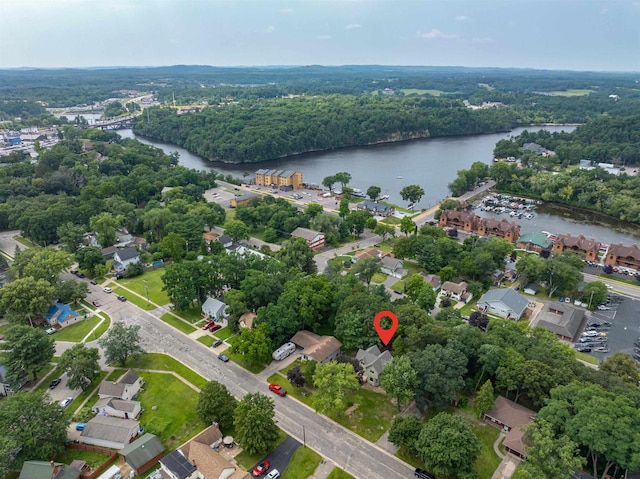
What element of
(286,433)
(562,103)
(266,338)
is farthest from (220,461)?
(562,103)

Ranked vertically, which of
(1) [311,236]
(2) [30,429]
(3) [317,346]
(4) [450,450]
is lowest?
(3) [317,346]

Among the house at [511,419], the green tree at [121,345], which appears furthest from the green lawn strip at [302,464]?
the green tree at [121,345]

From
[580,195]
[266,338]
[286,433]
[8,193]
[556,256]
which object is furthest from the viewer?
[580,195]

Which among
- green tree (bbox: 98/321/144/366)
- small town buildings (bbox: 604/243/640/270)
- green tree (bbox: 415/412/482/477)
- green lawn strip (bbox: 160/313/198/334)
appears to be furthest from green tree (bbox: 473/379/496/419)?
small town buildings (bbox: 604/243/640/270)

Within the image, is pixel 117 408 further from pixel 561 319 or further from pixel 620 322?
pixel 620 322

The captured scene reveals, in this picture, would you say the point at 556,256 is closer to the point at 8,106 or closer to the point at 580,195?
the point at 580,195

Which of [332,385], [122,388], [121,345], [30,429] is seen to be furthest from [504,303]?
[30,429]

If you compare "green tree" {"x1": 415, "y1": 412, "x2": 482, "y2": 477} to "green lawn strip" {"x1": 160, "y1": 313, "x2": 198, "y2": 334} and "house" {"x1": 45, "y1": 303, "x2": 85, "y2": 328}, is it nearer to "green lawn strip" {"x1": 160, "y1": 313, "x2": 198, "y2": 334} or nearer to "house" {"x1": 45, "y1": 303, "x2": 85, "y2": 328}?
"green lawn strip" {"x1": 160, "y1": 313, "x2": 198, "y2": 334}
